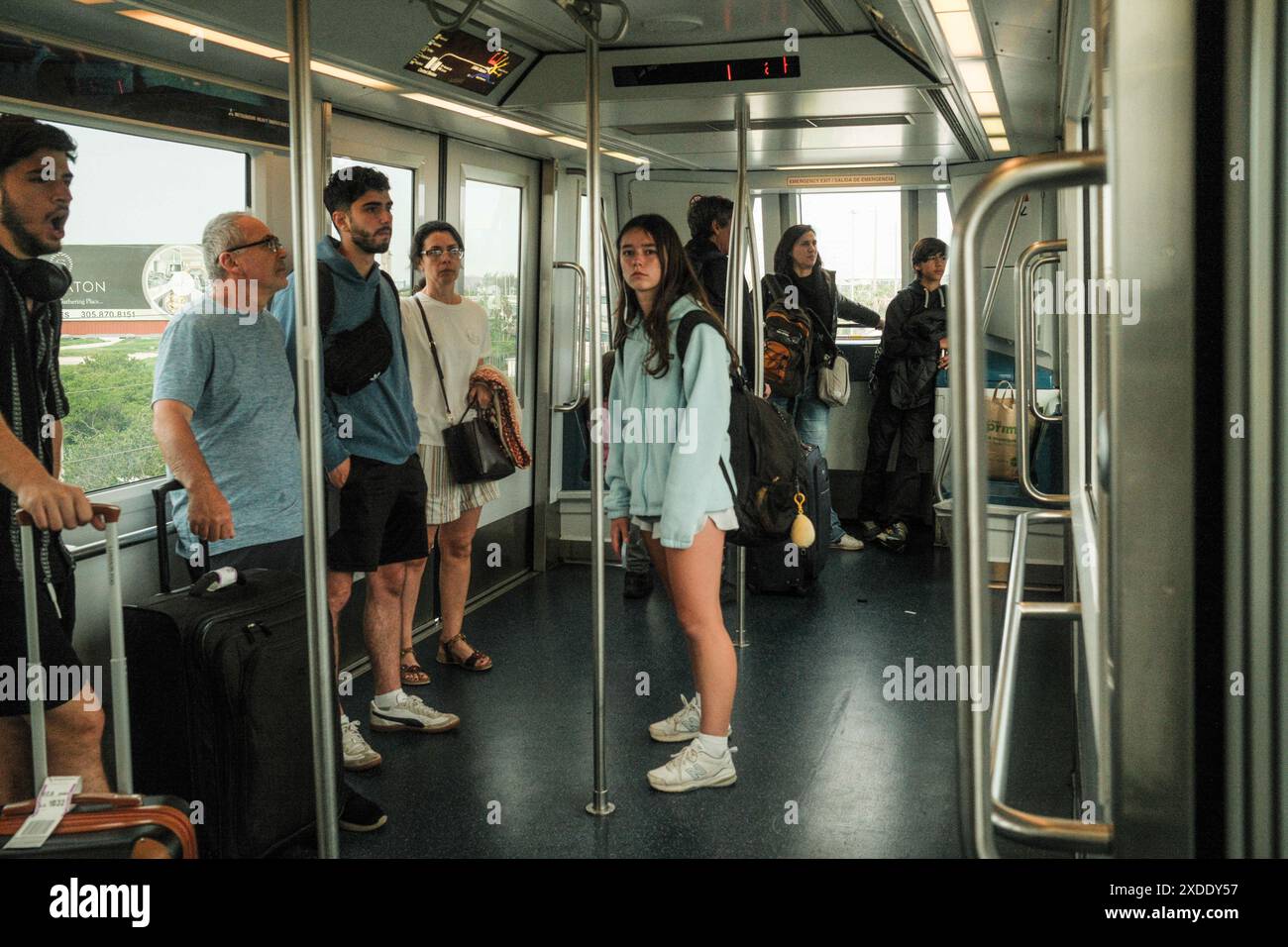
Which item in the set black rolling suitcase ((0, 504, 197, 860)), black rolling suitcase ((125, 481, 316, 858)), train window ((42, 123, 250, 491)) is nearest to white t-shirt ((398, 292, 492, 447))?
train window ((42, 123, 250, 491))

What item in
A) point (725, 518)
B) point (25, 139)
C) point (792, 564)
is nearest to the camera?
point (25, 139)

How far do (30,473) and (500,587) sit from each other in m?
3.95

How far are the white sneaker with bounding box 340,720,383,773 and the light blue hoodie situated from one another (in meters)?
1.15

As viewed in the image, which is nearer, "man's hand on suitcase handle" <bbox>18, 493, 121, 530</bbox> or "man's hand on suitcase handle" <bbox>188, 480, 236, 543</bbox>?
"man's hand on suitcase handle" <bbox>18, 493, 121, 530</bbox>

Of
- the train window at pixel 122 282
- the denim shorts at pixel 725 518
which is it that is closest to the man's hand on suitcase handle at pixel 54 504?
the train window at pixel 122 282

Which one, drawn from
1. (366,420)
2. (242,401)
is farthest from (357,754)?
(242,401)

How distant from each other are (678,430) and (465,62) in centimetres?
177

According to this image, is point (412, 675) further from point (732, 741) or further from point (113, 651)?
point (113, 651)

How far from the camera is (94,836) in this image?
1917 millimetres

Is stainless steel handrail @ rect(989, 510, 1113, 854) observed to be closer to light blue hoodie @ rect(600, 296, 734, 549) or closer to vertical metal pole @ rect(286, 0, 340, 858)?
vertical metal pole @ rect(286, 0, 340, 858)

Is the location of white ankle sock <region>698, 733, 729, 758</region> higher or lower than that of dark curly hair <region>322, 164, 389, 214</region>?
lower

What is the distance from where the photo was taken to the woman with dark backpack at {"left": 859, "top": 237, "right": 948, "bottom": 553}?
7066mm

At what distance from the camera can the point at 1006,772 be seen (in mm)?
1289
